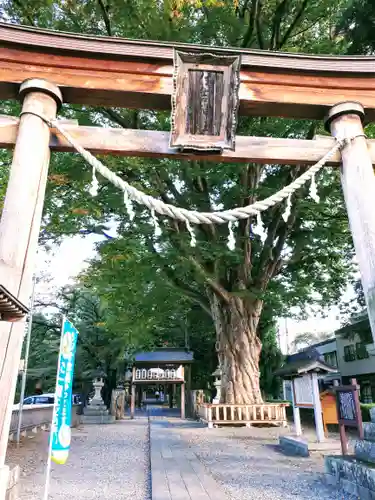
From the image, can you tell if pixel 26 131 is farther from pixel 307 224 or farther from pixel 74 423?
pixel 74 423

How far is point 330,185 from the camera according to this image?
11250 mm

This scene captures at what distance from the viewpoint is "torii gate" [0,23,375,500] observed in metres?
3.66

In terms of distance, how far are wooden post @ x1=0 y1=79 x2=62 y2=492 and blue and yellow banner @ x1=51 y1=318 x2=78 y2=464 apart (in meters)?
0.93

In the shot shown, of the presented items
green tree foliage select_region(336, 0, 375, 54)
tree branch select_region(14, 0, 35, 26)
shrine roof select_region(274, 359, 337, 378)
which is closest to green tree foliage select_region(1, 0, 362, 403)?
tree branch select_region(14, 0, 35, 26)

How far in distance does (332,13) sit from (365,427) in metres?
10.2

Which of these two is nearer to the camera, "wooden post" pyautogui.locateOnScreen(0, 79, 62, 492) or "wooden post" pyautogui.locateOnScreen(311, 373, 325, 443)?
"wooden post" pyautogui.locateOnScreen(0, 79, 62, 492)

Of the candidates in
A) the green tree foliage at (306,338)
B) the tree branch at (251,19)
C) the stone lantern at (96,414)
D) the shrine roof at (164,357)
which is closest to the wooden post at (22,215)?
the tree branch at (251,19)

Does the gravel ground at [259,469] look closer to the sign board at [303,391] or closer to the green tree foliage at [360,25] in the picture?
the sign board at [303,391]

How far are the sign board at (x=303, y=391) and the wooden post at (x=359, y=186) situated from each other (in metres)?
5.72

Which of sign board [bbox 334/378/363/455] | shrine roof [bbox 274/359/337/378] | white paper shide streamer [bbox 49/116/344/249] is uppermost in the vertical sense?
white paper shide streamer [bbox 49/116/344/249]

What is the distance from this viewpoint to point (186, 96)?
3.94 m

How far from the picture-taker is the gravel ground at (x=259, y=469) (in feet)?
16.2

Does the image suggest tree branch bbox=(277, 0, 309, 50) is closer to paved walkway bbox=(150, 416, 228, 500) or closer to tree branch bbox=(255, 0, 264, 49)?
tree branch bbox=(255, 0, 264, 49)

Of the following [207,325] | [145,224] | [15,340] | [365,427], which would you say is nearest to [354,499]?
[365,427]
